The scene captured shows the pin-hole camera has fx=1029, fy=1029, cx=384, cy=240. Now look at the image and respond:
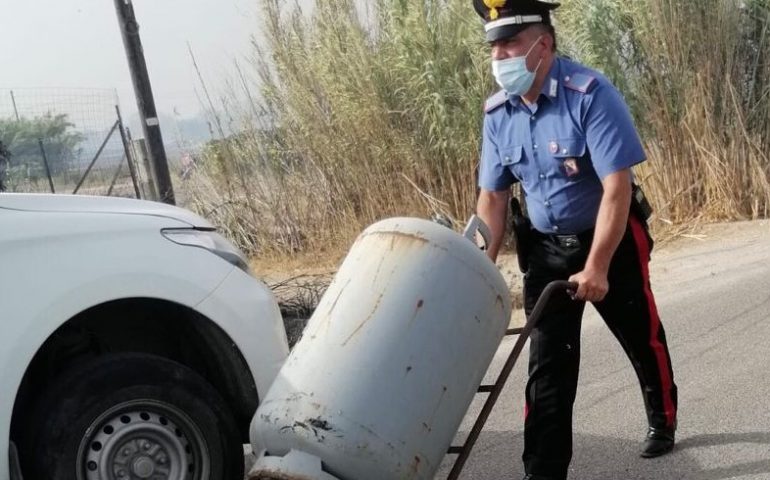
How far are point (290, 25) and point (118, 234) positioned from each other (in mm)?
6665

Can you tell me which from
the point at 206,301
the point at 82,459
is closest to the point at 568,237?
the point at 206,301

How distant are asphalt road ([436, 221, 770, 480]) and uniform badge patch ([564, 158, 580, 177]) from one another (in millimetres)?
1281

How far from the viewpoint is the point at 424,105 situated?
896 cm

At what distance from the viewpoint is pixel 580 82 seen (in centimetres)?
361

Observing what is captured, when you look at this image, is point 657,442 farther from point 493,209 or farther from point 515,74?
point 515,74

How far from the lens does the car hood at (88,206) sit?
3721mm

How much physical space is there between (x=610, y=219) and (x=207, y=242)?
1.51 metres

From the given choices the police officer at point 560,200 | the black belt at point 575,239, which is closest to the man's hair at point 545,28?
the police officer at point 560,200

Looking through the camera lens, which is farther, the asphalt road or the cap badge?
the asphalt road

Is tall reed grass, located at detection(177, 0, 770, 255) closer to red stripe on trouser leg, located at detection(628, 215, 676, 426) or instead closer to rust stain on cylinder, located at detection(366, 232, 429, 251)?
red stripe on trouser leg, located at detection(628, 215, 676, 426)

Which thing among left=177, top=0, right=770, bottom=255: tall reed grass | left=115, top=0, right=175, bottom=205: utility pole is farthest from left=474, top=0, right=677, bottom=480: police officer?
left=115, top=0, right=175, bottom=205: utility pole

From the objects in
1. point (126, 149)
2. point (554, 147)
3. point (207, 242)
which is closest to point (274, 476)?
point (207, 242)

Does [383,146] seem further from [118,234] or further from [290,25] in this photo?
[118,234]

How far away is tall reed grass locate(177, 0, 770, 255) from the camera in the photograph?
28.1 ft
